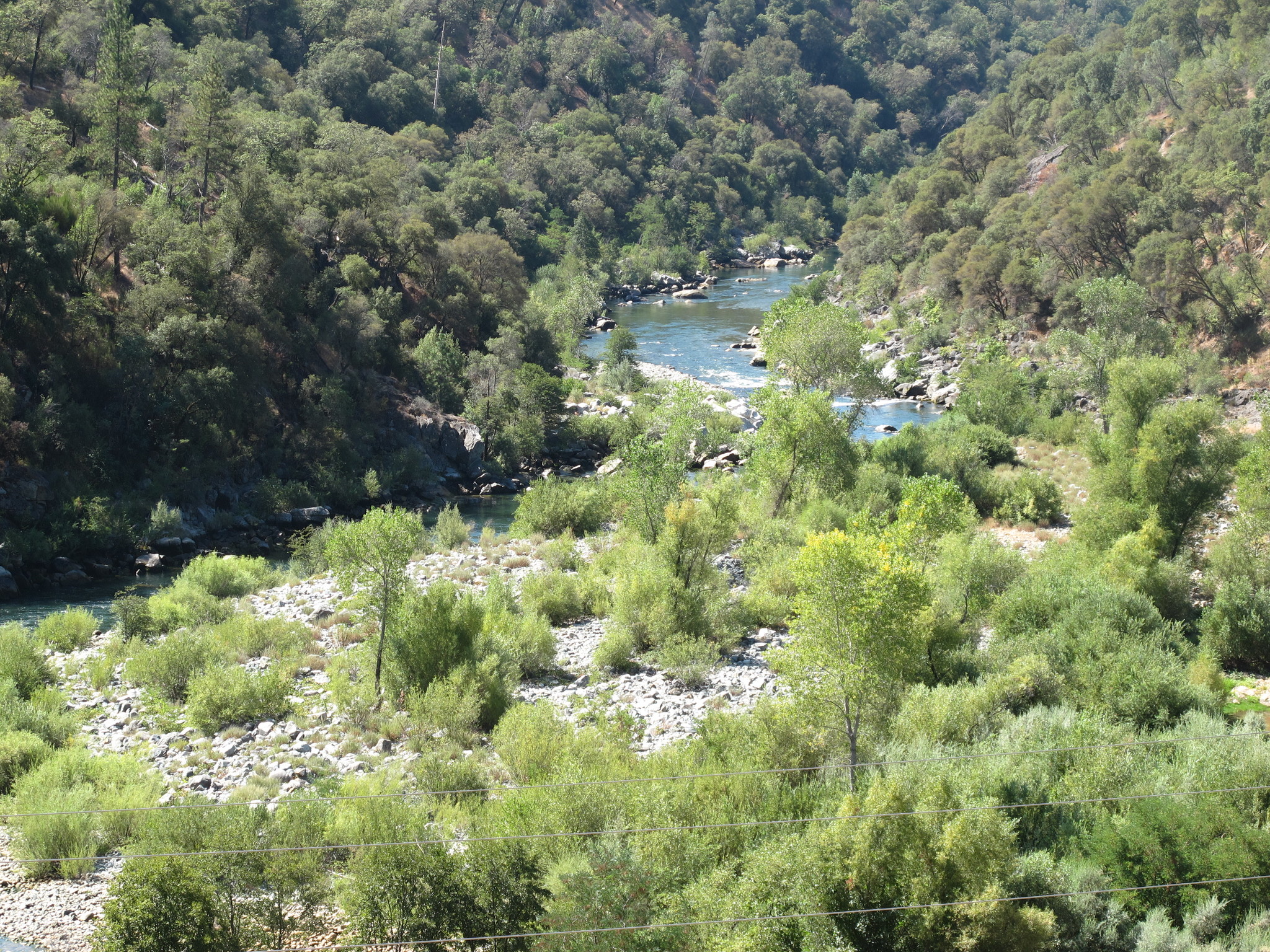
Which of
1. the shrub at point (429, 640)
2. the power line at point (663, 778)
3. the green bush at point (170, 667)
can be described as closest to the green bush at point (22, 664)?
the green bush at point (170, 667)

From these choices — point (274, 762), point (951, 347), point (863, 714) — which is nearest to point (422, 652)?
point (274, 762)

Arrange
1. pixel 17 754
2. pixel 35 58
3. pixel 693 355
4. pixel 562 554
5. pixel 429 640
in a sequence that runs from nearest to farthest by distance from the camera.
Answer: pixel 17 754
pixel 429 640
pixel 562 554
pixel 35 58
pixel 693 355

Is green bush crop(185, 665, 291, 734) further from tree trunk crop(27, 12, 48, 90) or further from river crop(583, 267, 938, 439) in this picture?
tree trunk crop(27, 12, 48, 90)

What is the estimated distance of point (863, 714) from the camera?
18.2 meters

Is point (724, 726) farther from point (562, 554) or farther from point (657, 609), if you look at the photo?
point (562, 554)

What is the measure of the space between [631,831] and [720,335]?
71.0 meters

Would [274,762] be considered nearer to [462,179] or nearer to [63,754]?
[63,754]

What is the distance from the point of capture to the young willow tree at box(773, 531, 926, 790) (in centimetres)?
1551

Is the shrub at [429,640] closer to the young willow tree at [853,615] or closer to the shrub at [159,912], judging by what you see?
the shrub at [159,912]

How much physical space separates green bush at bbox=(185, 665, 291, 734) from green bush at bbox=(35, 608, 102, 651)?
7149 mm

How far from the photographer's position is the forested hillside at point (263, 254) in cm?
3825

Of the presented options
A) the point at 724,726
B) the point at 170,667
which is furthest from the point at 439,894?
the point at 170,667

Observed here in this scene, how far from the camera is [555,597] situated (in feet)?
91.2

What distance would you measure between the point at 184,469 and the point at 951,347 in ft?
173
